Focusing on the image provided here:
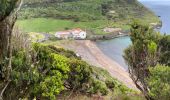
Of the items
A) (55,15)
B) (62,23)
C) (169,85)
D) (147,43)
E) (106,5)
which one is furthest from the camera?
(106,5)

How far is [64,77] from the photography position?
1952 centimetres

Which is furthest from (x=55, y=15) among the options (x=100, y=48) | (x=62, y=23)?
(x=100, y=48)

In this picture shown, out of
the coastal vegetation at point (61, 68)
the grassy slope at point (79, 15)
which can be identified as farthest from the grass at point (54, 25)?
the coastal vegetation at point (61, 68)

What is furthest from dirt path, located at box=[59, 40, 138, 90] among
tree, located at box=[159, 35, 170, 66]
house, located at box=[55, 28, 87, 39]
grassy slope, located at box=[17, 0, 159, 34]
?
tree, located at box=[159, 35, 170, 66]

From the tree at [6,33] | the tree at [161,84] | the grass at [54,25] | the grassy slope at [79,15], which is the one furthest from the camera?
the grassy slope at [79,15]

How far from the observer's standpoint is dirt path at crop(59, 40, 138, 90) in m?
50.1

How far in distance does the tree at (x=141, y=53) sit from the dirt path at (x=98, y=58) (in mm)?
25098

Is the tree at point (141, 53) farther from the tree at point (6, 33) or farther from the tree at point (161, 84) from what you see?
the tree at point (6, 33)

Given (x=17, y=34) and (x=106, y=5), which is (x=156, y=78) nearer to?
(x=17, y=34)

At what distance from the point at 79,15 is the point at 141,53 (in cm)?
9338

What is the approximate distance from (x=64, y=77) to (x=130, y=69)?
3161 mm

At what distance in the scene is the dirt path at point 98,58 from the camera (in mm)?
50062

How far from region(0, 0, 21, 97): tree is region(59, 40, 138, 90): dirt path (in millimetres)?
32970

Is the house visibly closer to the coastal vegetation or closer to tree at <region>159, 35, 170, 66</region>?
the coastal vegetation
